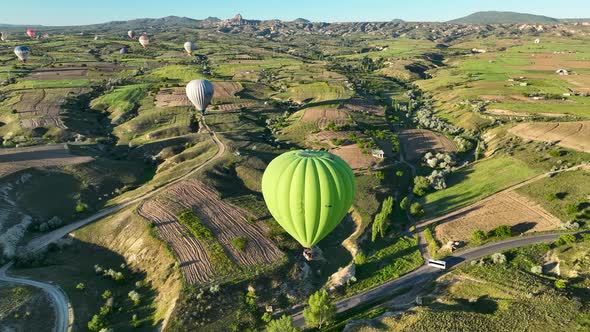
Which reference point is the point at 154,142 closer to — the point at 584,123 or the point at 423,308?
the point at 423,308

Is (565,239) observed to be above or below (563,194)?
below

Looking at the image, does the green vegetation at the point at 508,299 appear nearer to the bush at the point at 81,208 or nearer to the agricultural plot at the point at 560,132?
the agricultural plot at the point at 560,132

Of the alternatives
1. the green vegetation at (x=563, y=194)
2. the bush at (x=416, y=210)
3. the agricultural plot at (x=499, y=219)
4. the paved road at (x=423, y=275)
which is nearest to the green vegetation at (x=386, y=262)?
the paved road at (x=423, y=275)

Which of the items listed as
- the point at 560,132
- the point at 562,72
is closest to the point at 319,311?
the point at 560,132

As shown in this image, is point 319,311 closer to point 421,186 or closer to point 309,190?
point 309,190

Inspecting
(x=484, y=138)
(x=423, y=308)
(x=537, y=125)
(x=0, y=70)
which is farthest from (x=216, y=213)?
(x=0, y=70)

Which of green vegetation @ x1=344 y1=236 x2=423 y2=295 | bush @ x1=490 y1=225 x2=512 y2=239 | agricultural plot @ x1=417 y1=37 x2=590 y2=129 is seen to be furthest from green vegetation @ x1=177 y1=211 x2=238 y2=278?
agricultural plot @ x1=417 y1=37 x2=590 y2=129
